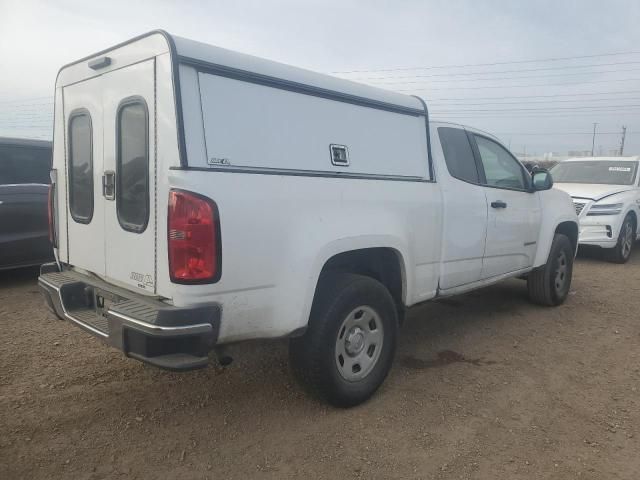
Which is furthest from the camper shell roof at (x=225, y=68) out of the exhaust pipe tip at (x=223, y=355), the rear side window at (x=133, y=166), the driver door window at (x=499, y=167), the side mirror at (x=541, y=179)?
the side mirror at (x=541, y=179)

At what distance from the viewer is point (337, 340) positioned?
10.5 ft

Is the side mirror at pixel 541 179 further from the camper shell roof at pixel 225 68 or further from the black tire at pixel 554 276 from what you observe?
the camper shell roof at pixel 225 68

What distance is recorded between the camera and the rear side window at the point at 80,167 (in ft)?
10.9

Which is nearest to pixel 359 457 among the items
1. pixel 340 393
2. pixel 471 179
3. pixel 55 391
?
pixel 340 393

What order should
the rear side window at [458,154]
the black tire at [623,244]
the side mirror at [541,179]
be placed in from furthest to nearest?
the black tire at [623,244]
the side mirror at [541,179]
the rear side window at [458,154]

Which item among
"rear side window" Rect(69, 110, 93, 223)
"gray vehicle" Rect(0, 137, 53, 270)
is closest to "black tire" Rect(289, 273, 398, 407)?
"rear side window" Rect(69, 110, 93, 223)

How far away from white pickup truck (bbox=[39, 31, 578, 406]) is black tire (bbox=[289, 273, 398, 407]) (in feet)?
0.04

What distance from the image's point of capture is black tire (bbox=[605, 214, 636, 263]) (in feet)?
29.1

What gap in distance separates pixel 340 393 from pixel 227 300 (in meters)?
1.06

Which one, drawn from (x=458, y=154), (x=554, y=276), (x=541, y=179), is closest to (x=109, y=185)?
(x=458, y=154)

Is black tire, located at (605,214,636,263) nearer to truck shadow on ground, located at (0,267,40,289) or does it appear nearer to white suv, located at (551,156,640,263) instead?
white suv, located at (551,156,640,263)

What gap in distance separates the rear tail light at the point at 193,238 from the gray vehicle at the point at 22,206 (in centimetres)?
449

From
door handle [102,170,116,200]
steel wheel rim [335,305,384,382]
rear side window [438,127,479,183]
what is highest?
rear side window [438,127,479,183]

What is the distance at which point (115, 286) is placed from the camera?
10.2 feet
